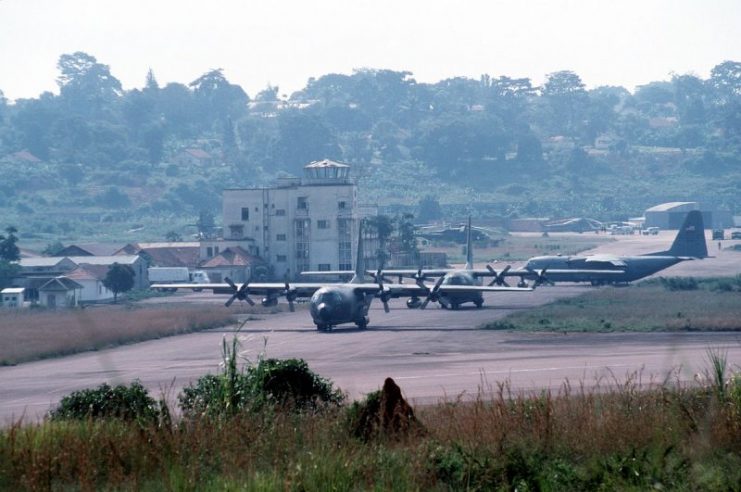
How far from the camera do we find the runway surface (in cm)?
3009

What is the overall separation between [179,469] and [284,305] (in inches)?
2337

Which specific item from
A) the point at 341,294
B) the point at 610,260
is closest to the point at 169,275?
the point at 341,294

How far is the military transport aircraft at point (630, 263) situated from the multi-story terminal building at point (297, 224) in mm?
16351

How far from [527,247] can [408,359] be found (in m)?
84.3

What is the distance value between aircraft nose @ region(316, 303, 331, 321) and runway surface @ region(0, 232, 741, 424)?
93 centimetres

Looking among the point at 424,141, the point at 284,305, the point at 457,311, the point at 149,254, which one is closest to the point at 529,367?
the point at 457,311

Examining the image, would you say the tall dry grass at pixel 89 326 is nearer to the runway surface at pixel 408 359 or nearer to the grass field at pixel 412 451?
the runway surface at pixel 408 359

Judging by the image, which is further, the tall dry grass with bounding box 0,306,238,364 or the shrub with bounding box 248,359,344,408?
the tall dry grass with bounding box 0,306,238,364

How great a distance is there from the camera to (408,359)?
1519 inches

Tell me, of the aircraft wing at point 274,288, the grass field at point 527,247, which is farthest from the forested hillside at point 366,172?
the aircraft wing at point 274,288

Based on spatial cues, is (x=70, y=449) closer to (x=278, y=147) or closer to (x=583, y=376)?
(x=583, y=376)

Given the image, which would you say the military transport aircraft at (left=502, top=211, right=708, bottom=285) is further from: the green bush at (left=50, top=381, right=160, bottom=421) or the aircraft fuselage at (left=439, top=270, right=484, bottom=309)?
the green bush at (left=50, top=381, right=160, bottom=421)

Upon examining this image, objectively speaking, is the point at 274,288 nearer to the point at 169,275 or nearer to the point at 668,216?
the point at 169,275

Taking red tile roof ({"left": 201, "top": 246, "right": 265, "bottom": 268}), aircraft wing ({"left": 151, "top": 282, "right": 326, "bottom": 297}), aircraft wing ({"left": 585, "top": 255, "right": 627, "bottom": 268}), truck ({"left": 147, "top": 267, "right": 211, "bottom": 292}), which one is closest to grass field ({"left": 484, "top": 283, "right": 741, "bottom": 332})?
aircraft wing ({"left": 585, "top": 255, "right": 627, "bottom": 268})
